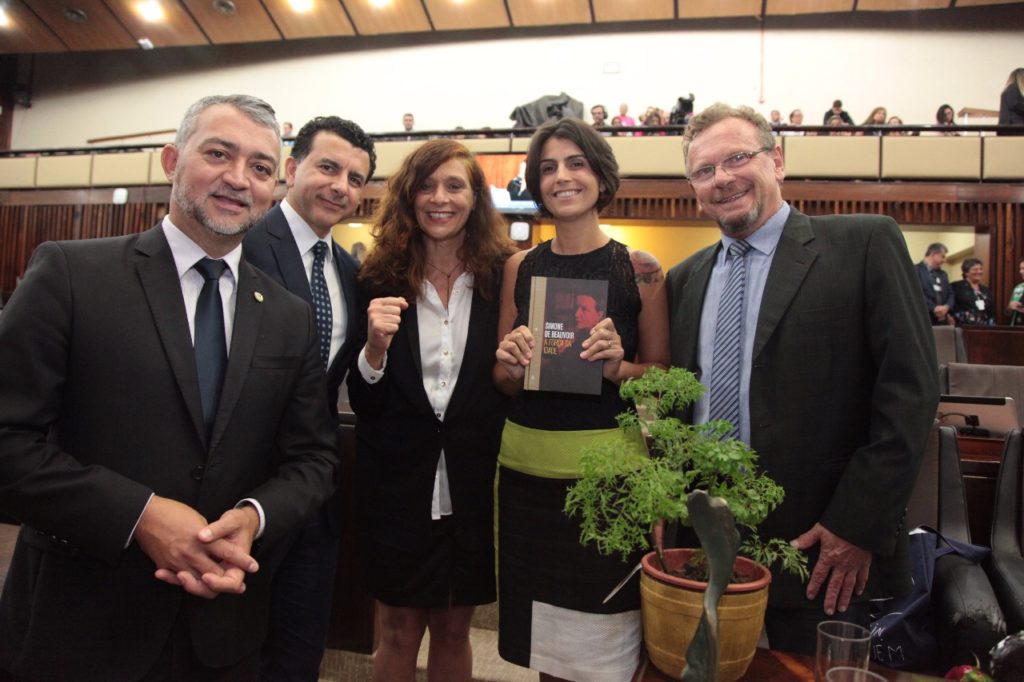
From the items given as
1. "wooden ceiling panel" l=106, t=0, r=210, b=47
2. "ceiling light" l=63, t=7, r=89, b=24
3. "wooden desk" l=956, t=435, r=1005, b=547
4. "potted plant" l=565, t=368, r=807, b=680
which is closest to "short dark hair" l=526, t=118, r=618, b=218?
"potted plant" l=565, t=368, r=807, b=680

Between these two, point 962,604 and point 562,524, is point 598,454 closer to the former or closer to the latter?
point 562,524

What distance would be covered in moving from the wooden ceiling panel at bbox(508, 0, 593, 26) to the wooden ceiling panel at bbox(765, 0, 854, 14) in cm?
249

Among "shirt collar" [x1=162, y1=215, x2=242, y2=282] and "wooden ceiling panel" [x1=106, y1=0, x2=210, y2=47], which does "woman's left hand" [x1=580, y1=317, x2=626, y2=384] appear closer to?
"shirt collar" [x1=162, y1=215, x2=242, y2=282]

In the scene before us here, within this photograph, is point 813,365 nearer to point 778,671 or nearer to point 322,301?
point 778,671

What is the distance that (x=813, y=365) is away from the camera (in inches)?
51.2

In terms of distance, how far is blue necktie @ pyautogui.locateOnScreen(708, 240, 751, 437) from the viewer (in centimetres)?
135

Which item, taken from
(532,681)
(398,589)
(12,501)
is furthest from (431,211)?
(532,681)

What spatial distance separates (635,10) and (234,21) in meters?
5.95

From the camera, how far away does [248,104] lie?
1280 mm

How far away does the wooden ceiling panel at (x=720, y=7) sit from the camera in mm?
9195

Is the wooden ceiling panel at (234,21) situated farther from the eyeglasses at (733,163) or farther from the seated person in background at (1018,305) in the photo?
the eyeglasses at (733,163)

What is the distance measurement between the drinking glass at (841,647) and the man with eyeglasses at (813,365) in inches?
13.3

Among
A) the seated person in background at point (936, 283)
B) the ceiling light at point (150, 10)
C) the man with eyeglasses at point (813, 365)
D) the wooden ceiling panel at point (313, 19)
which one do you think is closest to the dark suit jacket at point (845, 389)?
the man with eyeglasses at point (813, 365)

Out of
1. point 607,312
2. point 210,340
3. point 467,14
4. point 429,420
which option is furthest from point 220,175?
point 467,14
